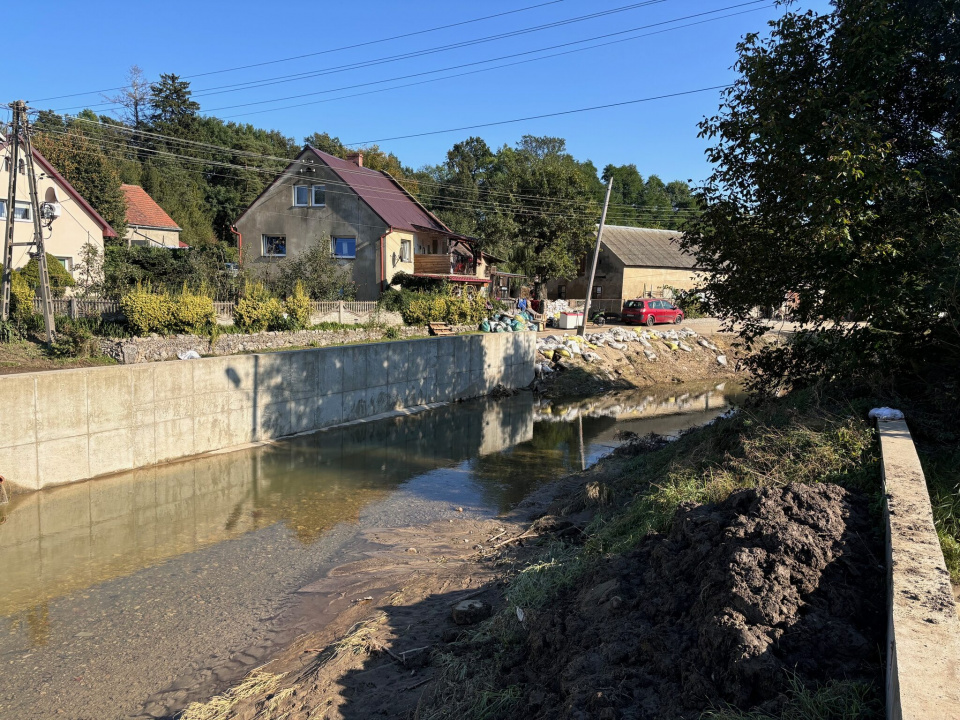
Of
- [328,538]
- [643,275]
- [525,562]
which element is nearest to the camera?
[525,562]

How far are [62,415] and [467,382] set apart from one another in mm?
14671

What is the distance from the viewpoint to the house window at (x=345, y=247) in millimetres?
37438

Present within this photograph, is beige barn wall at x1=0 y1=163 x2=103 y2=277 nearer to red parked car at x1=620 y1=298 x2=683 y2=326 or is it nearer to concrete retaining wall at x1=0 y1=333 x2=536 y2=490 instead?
concrete retaining wall at x1=0 y1=333 x2=536 y2=490

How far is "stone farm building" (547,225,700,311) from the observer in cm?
4994

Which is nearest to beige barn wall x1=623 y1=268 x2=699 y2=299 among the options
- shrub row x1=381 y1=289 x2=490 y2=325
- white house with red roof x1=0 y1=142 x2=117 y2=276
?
shrub row x1=381 y1=289 x2=490 y2=325

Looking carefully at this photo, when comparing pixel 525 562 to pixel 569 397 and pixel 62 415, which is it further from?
pixel 569 397

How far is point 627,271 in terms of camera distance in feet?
163

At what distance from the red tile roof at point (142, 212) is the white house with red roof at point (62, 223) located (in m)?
12.1

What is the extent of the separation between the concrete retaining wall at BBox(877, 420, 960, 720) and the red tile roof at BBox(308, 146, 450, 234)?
33.3 meters

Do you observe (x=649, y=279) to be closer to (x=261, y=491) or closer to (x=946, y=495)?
(x=261, y=491)

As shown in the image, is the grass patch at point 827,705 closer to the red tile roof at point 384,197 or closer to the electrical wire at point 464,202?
the electrical wire at point 464,202

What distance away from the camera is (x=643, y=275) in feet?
168

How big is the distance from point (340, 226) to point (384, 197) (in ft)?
13.6

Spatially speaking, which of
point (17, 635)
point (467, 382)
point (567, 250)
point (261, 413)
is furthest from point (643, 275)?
point (17, 635)
